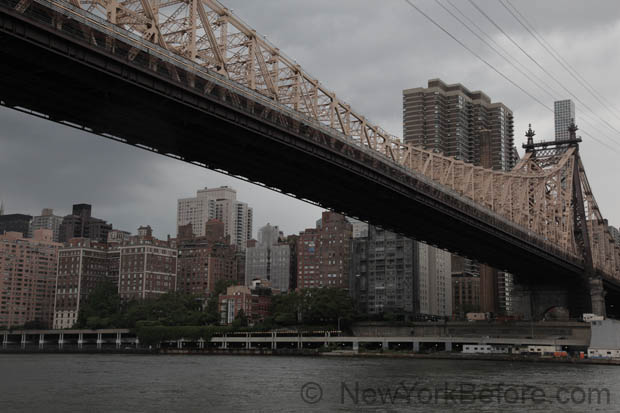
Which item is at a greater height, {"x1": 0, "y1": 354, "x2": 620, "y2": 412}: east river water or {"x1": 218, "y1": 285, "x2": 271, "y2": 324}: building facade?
{"x1": 218, "y1": 285, "x2": 271, "y2": 324}: building facade

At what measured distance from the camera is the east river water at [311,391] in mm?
36438

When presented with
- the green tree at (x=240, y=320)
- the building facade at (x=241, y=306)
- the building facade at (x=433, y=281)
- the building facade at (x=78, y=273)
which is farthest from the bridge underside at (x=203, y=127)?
the building facade at (x=78, y=273)

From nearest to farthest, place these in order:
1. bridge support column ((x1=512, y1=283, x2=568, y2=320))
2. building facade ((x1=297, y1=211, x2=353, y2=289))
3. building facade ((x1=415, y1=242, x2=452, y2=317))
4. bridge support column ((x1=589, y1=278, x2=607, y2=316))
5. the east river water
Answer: the east river water → bridge support column ((x1=589, y1=278, x2=607, y2=316)) → bridge support column ((x1=512, y1=283, x2=568, y2=320)) → building facade ((x1=415, y1=242, x2=452, y2=317)) → building facade ((x1=297, y1=211, x2=353, y2=289))

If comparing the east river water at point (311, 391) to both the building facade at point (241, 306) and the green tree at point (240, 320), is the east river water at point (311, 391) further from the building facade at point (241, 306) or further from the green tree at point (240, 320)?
the building facade at point (241, 306)

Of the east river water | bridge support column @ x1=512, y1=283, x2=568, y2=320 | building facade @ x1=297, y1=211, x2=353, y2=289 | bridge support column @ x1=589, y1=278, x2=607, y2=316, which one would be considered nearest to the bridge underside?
the east river water

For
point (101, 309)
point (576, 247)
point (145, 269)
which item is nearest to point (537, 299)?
point (576, 247)

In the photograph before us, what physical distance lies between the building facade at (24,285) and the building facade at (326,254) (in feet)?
209

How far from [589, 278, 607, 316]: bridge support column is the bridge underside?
2717 cm

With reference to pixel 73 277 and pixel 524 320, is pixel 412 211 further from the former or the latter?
pixel 73 277

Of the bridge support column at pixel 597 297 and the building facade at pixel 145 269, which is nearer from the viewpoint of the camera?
the bridge support column at pixel 597 297

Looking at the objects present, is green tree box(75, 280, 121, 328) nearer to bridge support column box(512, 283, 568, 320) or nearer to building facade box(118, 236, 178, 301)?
building facade box(118, 236, 178, 301)

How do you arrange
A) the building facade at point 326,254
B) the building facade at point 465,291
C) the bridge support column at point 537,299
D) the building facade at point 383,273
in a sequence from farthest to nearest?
1. the building facade at point 465,291
2. the building facade at point 326,254
3. the building facade at point 383,273
4. the bridge support column at point 537,299

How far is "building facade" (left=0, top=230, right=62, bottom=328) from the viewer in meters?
187

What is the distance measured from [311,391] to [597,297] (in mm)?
62531
